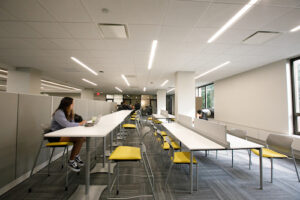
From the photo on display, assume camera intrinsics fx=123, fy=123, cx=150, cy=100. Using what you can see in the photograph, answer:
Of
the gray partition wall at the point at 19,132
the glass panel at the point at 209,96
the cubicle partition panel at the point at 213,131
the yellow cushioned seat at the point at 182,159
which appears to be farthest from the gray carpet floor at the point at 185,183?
the glass panel at the point at 209,96

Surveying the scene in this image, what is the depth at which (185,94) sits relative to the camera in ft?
17.5

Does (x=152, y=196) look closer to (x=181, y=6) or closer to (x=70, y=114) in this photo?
(x=70, y=114)

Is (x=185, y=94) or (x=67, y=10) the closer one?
(x=67, y=10)

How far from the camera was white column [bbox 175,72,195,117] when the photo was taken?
5.30 m

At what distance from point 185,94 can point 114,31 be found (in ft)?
12.5

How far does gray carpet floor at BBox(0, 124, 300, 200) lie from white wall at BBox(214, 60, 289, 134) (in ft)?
6.31

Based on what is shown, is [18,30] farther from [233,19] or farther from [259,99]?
[259,99]

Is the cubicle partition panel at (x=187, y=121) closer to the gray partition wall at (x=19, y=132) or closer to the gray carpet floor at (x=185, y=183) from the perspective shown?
the gray carpet floor at (x=185, y=183)

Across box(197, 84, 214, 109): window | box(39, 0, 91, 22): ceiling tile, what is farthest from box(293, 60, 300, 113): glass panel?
box(39, 0, 91, 22): ceiling tile

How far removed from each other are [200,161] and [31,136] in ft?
11.4

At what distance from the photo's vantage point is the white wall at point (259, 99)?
13.0 ft

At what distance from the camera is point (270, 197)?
178cm

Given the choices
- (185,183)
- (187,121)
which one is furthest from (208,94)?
(185,183)

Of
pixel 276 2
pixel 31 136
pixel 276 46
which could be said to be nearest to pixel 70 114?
pixel 31 136
